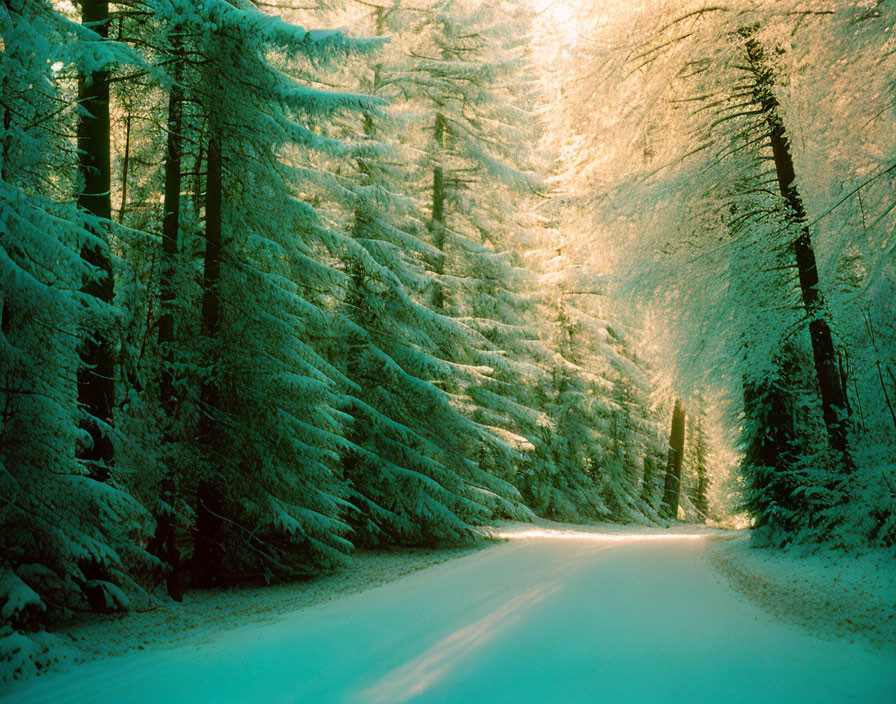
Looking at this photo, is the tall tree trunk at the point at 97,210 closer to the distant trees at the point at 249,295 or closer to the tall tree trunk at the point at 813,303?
the distant trees at the point at 249,295

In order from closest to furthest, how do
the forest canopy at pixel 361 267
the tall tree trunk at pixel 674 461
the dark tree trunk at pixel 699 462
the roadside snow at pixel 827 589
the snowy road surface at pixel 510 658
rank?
the snowy road surface at pixel 510 658 < the roadside snow at pixel 827 589 < the forest canopy at pixel 361 267 < the tall tree trunk at pixel 674 461 < the dark tree trunk at pixel 699 462

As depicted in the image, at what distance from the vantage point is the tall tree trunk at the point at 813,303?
876 cm

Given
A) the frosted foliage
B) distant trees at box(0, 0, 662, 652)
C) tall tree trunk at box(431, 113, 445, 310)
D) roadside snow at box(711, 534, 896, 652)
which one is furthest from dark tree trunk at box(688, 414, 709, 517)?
the frosted foliage

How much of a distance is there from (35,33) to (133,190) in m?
9.03

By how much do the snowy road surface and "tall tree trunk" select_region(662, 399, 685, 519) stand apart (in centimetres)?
1846

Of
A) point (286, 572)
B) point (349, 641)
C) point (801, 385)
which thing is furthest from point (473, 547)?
point (349, 641)

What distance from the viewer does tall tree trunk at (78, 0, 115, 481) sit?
7383 mm

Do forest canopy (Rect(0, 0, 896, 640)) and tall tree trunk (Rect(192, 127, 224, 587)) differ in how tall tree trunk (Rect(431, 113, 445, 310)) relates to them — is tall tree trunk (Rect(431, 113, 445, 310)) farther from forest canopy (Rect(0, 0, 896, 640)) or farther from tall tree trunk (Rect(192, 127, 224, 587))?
tall tree trunk (Rect(192, 127, 224, 587))

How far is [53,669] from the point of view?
18.2 feet

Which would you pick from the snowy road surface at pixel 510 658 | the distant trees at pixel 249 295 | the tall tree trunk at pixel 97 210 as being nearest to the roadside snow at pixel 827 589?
the snowy road surface at pixel 510 658

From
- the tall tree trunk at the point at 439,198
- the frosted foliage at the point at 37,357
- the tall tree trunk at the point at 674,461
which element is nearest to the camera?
the frosted foliage at the point at 37,357

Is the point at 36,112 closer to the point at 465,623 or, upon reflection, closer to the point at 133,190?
the point at 465,623

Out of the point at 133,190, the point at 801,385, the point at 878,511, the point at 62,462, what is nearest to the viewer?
the point at 62,462

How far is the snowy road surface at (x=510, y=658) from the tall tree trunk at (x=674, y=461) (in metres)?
18.5
